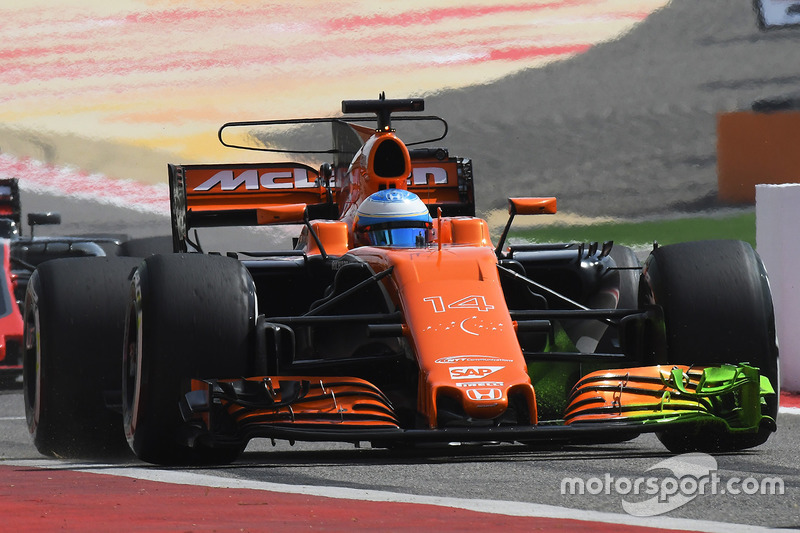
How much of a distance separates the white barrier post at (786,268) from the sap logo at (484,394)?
5336mm

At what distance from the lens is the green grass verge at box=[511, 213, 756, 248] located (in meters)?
21.4

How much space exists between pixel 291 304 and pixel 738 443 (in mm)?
2573

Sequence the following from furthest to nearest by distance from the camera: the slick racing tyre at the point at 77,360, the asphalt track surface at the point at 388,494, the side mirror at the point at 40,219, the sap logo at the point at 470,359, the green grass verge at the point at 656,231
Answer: the green grass verge at the point at 656,231 < the side mirror at the point at 40,219 < the slick racing tyre at the point at 77,360 < the sap logo at the point at 470,359 < the asphalt track surface at the point at 388,494

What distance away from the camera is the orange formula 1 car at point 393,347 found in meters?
7.24

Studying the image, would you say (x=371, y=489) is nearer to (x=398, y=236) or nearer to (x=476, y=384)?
(x=476, y=384)

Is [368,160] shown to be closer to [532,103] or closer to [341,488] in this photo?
[341,488]

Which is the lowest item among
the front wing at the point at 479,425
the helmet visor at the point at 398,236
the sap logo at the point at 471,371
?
the front wing at the point at 479,425

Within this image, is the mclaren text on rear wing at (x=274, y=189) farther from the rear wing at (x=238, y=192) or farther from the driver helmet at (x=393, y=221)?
the driver helmet at (x=393, y=221)

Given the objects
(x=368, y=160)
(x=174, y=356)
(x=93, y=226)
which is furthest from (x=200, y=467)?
(x=93, y=226)

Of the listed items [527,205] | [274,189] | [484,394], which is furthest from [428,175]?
[484,394]

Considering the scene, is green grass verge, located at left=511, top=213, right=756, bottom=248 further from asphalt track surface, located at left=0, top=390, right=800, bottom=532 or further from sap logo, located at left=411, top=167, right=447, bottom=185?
asphalt track surface, located at left=0, top=390, right=800, bottom=532

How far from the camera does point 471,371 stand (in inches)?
286

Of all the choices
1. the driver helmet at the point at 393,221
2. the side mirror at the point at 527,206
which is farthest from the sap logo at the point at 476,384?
the side mirror at the point at 527,206

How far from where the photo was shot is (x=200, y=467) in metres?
7.35
